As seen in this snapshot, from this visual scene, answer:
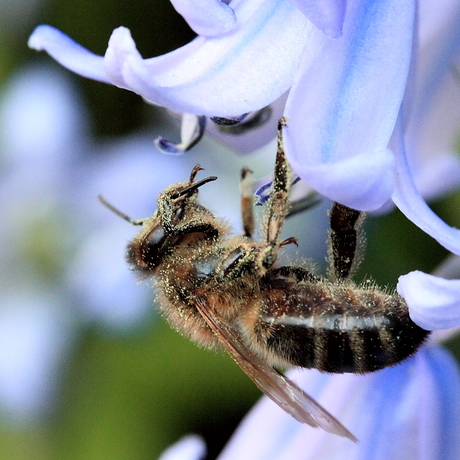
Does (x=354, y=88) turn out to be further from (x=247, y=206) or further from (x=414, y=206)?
(x=247, y=206)

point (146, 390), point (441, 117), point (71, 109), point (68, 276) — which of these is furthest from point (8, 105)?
point (441, 117)

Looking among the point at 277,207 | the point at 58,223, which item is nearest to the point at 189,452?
the point at 277,207

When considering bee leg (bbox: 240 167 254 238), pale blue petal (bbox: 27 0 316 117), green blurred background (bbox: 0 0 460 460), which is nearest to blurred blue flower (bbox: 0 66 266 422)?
green blurred background (bbox: 0 0 460 460)

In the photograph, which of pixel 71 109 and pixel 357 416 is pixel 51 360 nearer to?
pixel 71 109

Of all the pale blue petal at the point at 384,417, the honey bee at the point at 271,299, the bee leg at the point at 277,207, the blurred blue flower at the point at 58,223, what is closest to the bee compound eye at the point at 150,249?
the honey bee at the point at 271,299

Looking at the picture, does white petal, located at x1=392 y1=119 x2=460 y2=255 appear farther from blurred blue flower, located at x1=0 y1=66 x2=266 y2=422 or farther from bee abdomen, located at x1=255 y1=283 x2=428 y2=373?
blurred blue flower, located at x1=0 y1=66 x2=266 y2=422
